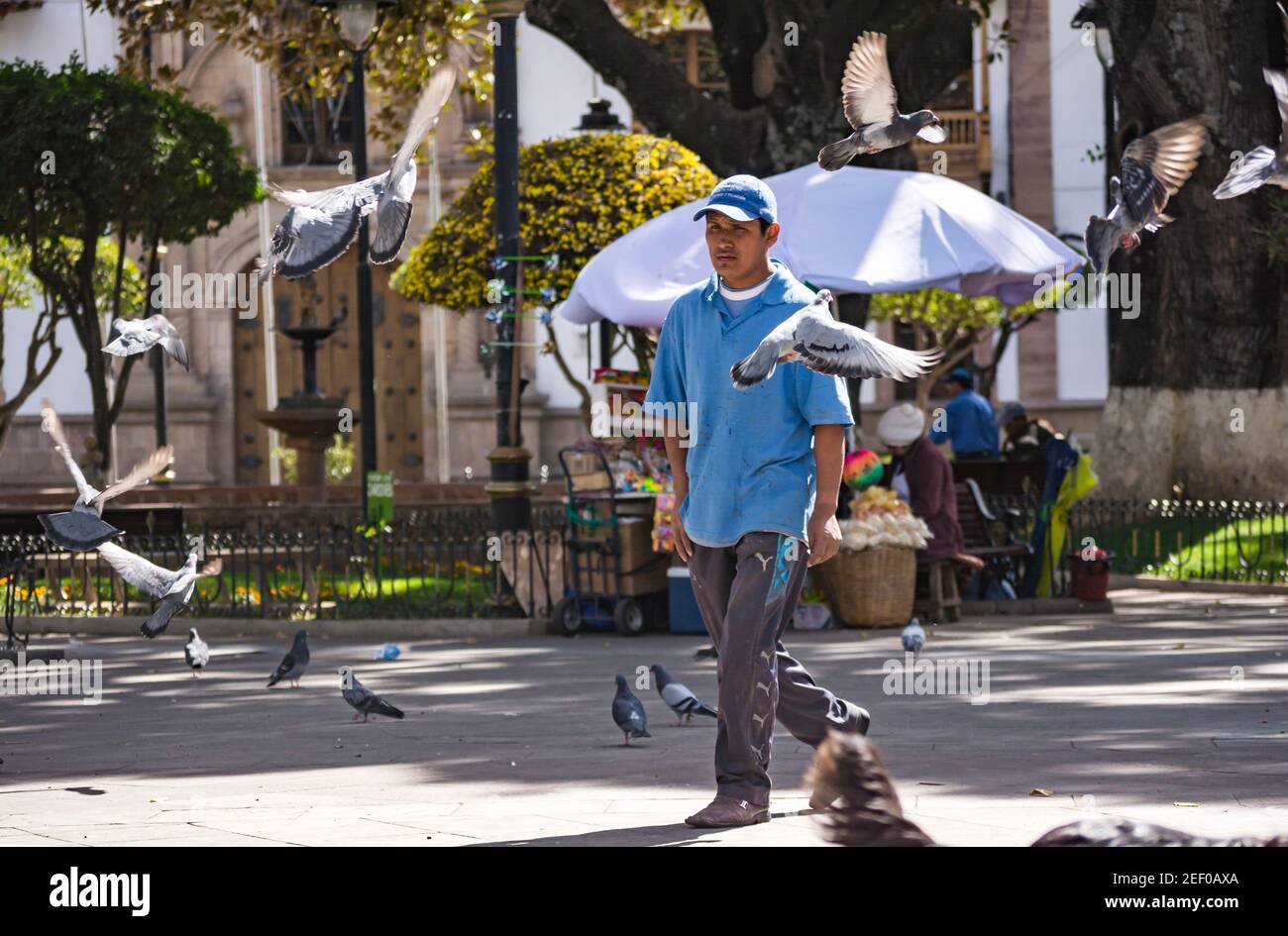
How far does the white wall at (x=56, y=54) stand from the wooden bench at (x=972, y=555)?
64.0 ft

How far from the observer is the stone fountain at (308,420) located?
18609 millimetres

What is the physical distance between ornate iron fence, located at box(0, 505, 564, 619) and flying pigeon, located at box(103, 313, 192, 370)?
5375 mm

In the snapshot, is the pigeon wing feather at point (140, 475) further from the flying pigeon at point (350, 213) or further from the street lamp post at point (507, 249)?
the street lamp post at point (507, 249)

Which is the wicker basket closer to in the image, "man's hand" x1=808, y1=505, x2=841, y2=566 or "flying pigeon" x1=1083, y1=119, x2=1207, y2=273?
"flying pigeon" x1=1083, y1=119, x2=1207, y2=273

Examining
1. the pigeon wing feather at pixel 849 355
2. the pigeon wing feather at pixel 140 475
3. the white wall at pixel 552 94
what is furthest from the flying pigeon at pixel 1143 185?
the white wall at pixel 552 94

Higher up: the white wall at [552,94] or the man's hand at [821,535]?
the white wall at [552,94]

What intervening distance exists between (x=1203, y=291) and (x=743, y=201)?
40.6 feet

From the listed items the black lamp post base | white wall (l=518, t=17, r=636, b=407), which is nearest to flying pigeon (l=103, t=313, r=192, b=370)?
the black lamp post base

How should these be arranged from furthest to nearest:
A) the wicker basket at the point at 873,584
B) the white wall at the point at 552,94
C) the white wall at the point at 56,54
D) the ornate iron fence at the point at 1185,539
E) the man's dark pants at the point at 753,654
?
the white wall at the point at 56,54 < the white wall at the point at 552,94 < the ornate iron fence at the point at 1185,539 < the wicker basket at the point at 873,584 < the man's dark pants at the point at 753,654

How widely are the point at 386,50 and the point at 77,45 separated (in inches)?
530

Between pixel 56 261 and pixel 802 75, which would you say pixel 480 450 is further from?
pixel 802 75

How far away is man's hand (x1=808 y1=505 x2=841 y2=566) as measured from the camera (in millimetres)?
5566

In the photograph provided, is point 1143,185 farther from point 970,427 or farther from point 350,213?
point 970,427

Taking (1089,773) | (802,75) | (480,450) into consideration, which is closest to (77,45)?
(480,450)
